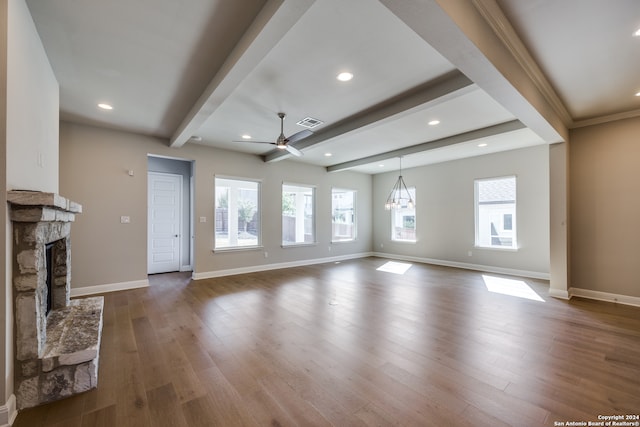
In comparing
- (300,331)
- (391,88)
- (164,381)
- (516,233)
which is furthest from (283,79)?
(516,233)

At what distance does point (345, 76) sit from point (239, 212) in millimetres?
4645

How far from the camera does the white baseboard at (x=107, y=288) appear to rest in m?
4.48

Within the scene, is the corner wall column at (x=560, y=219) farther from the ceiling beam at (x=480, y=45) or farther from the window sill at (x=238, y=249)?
the window sill at (x=238, y=249)

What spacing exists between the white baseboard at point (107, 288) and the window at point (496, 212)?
7601 mm

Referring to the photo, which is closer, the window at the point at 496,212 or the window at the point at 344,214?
the window at the point at 496,212

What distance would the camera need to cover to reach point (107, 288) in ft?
15.4

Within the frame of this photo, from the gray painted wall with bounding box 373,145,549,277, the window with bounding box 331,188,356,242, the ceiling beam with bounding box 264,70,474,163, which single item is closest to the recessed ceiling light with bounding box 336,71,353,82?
the ceiling beam with bounding box 264,70,474,163

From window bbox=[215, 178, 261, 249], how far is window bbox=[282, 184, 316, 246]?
0.79 m

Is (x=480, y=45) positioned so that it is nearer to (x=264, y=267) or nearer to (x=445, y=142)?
(x=445, y=142)

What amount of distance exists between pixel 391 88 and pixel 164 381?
373 centimetres

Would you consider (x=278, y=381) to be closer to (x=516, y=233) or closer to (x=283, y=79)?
(x=283, y=79)

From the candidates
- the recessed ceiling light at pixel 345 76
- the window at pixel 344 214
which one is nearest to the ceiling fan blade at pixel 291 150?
the recessed ceiling light at pixel 345 76

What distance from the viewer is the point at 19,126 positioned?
1.88m

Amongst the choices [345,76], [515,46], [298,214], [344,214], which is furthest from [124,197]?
[515,46]
